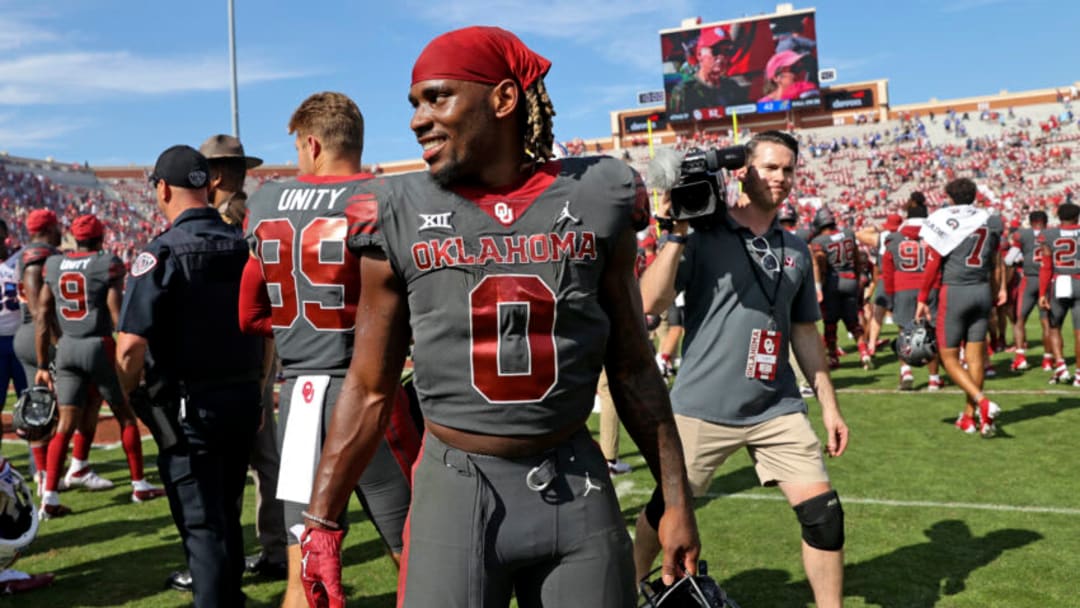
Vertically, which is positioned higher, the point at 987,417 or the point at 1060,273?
the point at 1060,273

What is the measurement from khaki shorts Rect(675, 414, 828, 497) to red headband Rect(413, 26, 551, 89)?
2.19 m

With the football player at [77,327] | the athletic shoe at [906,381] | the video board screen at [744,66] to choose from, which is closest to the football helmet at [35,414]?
the football player at [77,327]

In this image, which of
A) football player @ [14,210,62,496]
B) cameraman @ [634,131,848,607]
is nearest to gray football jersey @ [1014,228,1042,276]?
cameraman @ [634,131,848,607]

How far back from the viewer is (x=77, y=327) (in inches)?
267

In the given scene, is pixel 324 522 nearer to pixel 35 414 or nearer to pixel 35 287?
pixel 35 414

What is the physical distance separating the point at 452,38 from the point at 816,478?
2.56 metres

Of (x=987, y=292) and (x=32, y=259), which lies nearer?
(x=32, y=259)

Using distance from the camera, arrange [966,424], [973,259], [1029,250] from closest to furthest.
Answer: [973,259]
[966,424]
[1029,250]

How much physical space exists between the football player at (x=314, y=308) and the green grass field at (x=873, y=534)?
60.4 inches

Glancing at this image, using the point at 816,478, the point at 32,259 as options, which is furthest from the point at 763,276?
the point at 32,259

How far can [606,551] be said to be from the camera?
2070 mm

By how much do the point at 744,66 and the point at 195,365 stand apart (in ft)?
203

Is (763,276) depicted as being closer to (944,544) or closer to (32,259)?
(944,544)

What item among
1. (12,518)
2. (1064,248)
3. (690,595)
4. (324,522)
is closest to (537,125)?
(324,522)
